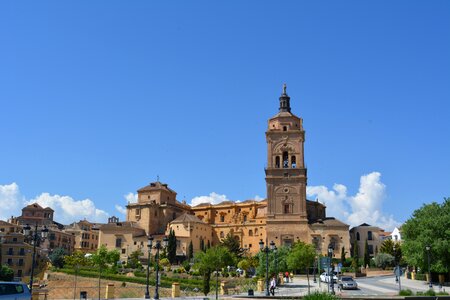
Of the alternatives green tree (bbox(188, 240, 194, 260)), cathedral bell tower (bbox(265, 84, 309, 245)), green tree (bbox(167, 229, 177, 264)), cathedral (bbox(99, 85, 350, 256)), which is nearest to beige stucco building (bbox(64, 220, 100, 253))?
cathedral (bbox(99, 85, 350, 256))

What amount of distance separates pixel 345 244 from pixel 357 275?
13.1 m

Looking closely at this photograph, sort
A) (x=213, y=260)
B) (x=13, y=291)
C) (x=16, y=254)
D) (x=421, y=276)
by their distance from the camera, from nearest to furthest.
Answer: (x=13, y=291) < (x=421, y=276) < (x=213, y=260) < (x=16, y=254)

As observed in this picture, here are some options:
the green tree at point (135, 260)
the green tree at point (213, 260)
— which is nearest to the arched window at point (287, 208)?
the green tree at point (213, 260)

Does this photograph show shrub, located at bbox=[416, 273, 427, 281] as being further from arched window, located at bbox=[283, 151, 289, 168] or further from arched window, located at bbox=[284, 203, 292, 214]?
arched window, located at bbox=[283, 151, 289, 168]

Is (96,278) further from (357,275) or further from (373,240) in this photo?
(373,240)

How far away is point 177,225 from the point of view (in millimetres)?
79812

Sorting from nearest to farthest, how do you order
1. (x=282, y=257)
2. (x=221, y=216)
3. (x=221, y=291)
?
(x=221, y=291) < (x=282, y=257) < (x=221, y=216)

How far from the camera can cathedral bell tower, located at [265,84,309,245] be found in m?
72.7

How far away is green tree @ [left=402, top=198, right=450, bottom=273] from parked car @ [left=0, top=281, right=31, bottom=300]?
31.2 m

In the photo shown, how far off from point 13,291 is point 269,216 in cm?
5705

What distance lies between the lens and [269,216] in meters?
73.8

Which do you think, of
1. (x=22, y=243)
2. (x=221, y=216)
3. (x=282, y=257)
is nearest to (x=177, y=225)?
(x=221, y=216)

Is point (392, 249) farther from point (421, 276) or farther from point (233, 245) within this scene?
point (421, 276)

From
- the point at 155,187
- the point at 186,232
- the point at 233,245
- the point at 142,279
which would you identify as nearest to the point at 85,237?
the point at 155,187
